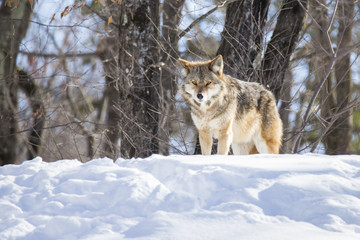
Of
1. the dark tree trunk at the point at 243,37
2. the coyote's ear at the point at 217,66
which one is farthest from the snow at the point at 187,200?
the dark tree trunk at the point at 243,37

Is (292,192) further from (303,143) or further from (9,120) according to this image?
(303,143)

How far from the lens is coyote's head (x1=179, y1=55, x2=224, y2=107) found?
6.71 m

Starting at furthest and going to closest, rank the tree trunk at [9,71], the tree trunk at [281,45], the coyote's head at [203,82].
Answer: the tree trunk at [9,71] → the tree trunk at [281,45] → the coyote's head at [203,82]

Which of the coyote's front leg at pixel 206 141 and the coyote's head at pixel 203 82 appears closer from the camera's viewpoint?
the coyote's head at pixel 203 82

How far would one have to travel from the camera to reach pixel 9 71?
10750 millimetres

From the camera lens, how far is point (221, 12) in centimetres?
1207

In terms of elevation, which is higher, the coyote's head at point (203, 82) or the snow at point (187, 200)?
the coyote's head at point (203, 82)

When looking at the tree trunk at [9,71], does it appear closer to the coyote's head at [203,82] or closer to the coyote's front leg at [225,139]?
the coyote's head at [203,82]

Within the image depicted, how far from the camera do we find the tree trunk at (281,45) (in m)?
8.93

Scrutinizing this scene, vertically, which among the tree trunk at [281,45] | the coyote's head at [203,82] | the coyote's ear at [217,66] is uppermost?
the tree trunk at [281,45]

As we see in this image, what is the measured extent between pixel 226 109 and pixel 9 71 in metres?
6.16

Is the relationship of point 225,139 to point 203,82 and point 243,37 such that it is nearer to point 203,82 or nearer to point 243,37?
point 203,82

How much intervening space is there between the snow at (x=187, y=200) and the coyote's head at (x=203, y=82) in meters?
2.15

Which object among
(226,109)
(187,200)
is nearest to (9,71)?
(226,109)
